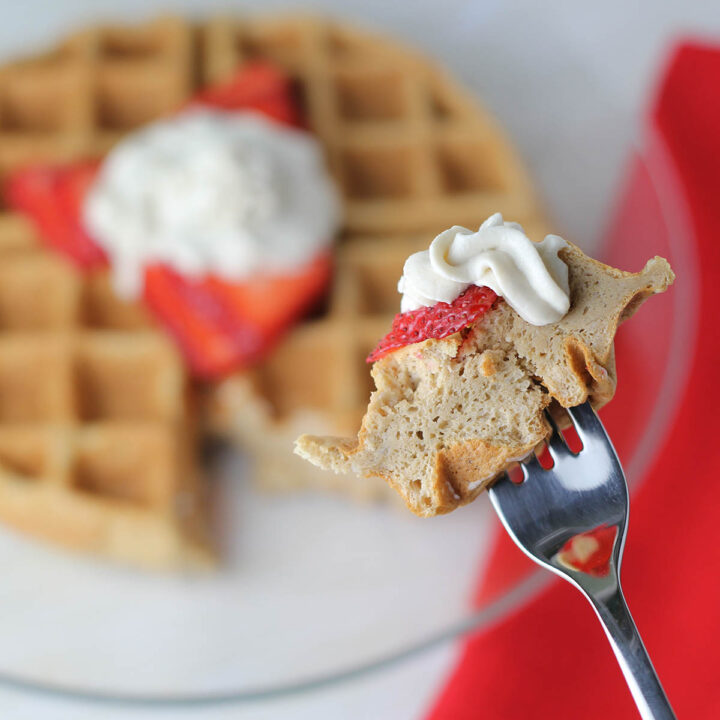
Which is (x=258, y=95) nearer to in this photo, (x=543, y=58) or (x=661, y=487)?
(x=543, y=58)

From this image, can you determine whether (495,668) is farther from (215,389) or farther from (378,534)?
(215,389)

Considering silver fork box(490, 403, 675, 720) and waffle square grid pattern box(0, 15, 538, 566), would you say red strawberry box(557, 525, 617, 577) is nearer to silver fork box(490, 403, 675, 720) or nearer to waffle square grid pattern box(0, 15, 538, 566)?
silver fork box(490, 403, 675, 720)

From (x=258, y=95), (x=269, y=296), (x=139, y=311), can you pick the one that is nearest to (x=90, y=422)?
(x=139, y=311)

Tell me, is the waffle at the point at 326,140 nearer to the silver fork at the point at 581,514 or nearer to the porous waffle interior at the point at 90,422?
the porous waffle interior at the point at 90,422

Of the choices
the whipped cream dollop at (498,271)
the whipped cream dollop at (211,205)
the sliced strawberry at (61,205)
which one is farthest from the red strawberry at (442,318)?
the sliced strawberry at (61,205)

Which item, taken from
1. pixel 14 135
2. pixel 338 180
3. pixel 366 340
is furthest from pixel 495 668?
pixel 14 135

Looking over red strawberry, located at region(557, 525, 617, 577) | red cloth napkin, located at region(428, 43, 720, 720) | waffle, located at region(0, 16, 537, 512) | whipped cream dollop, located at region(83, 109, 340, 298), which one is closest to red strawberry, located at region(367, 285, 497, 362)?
red strawberry, located at region(557, 525, 617, 577)
